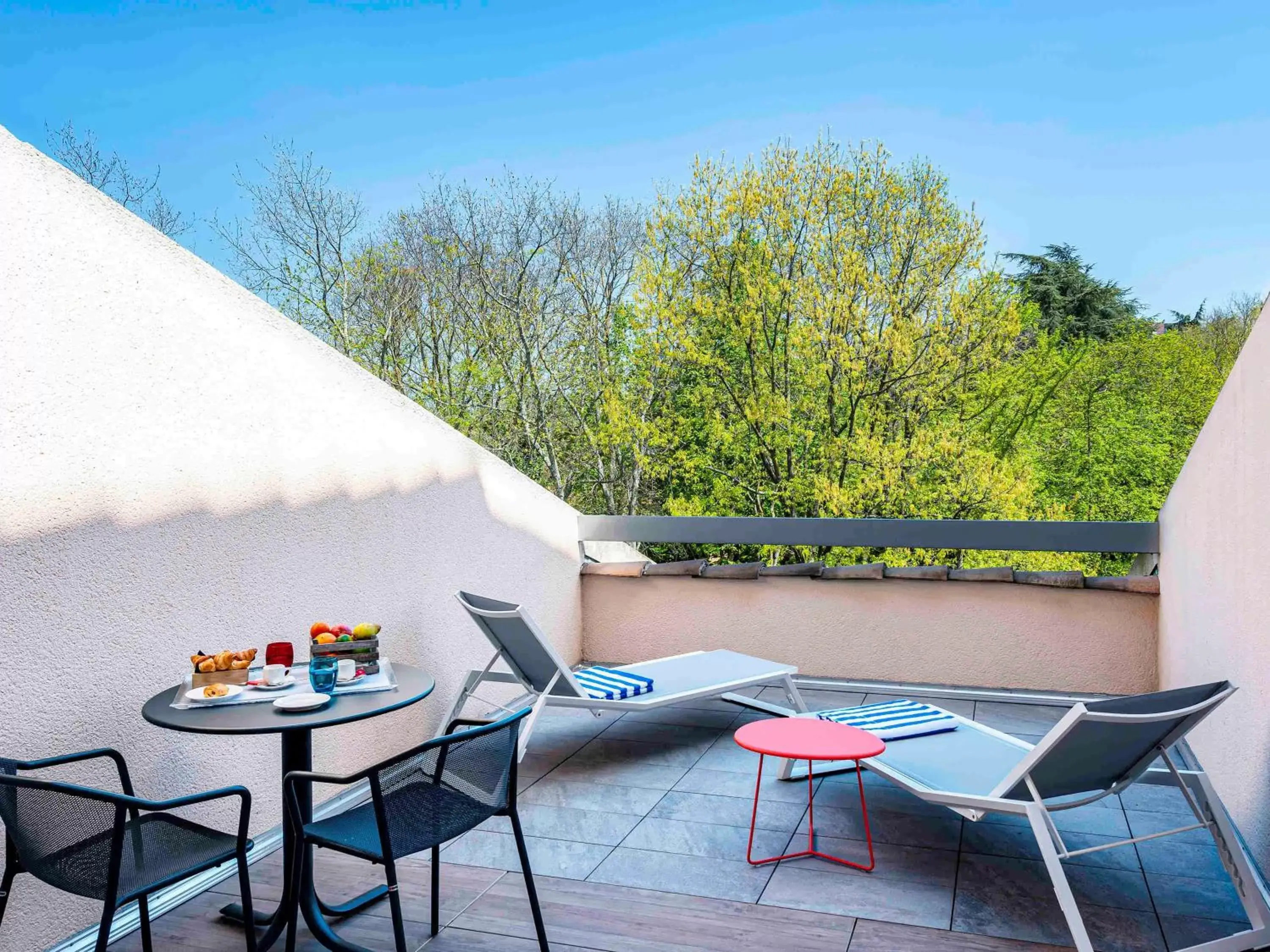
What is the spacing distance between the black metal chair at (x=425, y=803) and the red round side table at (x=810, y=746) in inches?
38.8

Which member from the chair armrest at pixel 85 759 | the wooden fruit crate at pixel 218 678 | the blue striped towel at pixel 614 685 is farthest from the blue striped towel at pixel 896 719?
the chair armrest at pixel 85 759

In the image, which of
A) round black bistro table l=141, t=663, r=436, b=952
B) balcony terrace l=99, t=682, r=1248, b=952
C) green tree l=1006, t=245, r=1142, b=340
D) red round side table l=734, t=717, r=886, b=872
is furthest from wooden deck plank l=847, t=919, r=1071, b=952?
green tree l=1006, t=245, r=1142, b=340

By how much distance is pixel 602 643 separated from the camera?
6422 millimetres

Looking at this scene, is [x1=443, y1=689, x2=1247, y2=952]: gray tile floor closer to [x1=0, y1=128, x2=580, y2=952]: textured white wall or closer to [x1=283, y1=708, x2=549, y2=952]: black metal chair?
[x1=283, y1=708, x2=549, y2=952]: black metal chair

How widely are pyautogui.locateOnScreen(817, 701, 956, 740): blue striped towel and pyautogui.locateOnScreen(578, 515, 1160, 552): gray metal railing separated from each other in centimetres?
150

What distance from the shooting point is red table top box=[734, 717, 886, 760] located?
130 inches

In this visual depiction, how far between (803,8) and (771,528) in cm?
1687

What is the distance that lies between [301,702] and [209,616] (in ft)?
2.53

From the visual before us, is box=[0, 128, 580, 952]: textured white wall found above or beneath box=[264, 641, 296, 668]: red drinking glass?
above

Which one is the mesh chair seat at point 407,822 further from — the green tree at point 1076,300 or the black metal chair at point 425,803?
the green tree at point 1076,300

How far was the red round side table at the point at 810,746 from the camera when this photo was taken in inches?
129

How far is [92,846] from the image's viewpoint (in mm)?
2287

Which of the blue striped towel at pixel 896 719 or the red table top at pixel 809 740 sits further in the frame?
the blue striped towel at pixel 896 719

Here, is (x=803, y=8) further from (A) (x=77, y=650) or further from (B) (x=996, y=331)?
(A) (x=77, y=650)
